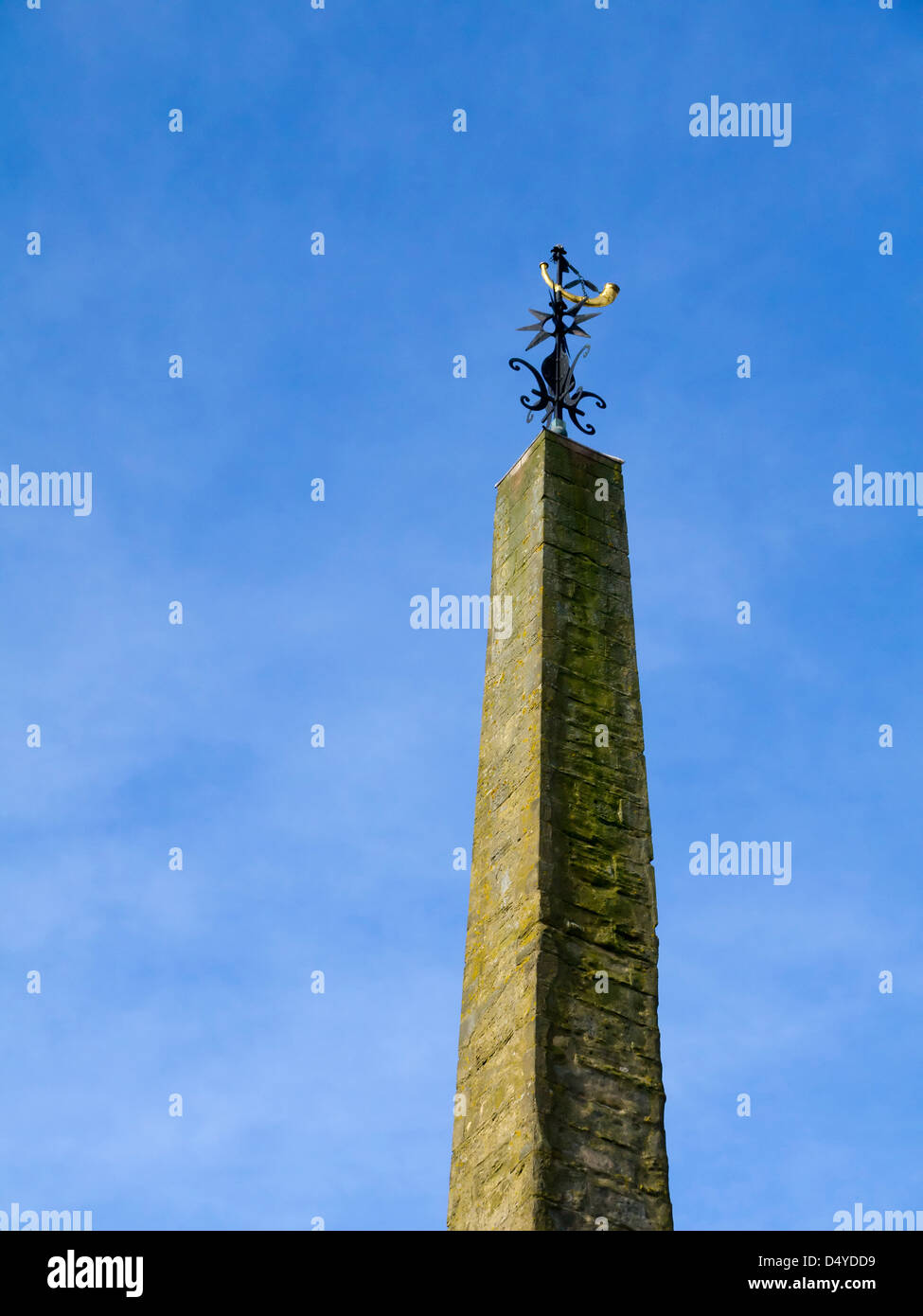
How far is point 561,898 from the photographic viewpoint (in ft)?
24.9

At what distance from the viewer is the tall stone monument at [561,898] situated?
691 cm

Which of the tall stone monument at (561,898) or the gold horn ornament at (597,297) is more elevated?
the gold horn ornament at (597,297)

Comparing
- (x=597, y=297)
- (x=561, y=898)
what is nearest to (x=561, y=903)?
(x=561, y=898)

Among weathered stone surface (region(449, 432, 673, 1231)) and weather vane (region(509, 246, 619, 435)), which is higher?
weather vane (region(509, 246, 619, 435))

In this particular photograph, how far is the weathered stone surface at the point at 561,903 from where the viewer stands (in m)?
6.91

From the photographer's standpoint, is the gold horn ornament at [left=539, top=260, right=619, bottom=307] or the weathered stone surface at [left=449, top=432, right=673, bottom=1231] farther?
the gold horn ornament at [left=539, top=260, right=619, bottom=307]

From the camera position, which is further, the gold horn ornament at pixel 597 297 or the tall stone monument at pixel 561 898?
the gold horn ornament at pixel 597 297

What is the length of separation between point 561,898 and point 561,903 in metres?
0.03

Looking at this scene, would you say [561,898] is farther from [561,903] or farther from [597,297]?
[597,297]

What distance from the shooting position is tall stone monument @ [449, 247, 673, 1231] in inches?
272

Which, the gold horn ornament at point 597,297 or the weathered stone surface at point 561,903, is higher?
the gold horn ornament at point 597,297

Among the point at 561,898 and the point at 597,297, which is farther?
the point at 597,297
